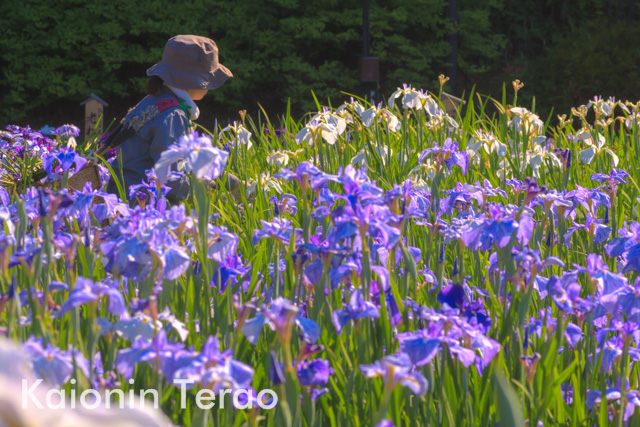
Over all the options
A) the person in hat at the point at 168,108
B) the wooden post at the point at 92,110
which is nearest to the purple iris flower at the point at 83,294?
the person in hat at the point at 168,108

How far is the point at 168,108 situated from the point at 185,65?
1.00 ft

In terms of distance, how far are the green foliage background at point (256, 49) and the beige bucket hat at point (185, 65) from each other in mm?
7320

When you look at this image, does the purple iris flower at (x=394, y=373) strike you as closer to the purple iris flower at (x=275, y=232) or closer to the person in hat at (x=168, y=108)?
the purple iris flower at (x=275, y=232)

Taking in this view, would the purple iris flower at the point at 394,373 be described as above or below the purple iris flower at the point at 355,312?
above

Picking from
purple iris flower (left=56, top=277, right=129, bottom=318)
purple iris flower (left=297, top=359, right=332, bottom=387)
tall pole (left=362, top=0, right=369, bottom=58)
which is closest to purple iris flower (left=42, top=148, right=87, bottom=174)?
purple iris flower (left=56, top=277, right=129, bottom=318)

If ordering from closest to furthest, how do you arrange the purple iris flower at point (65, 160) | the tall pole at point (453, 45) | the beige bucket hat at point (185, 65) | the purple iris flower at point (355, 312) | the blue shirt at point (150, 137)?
the purple iris flower at point (355, 312)
the purple iris flower at point (65, 160)
the blue shirt at point (150, 137)
the beige bucket hat at point (185, 65)
the tall pole at point (453, 45)

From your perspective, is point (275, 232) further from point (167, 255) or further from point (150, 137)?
point (150, 137)

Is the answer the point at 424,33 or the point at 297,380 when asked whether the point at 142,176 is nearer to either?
the point at 297,380

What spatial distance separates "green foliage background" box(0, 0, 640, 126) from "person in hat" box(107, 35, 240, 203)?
7.33 metres

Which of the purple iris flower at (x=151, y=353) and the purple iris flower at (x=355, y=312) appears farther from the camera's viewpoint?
the purple iris flower at (x=355, y=312)

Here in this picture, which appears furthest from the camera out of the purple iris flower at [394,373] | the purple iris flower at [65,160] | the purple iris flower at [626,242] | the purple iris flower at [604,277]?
the purple iris flower at [65,160]

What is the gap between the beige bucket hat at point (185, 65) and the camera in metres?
3.57

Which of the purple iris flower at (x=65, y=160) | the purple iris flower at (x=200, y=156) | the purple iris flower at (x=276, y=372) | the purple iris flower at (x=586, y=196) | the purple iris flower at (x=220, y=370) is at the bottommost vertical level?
the purple iris flower at (x=586, y=196)

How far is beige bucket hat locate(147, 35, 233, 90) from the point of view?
11.7 ft
